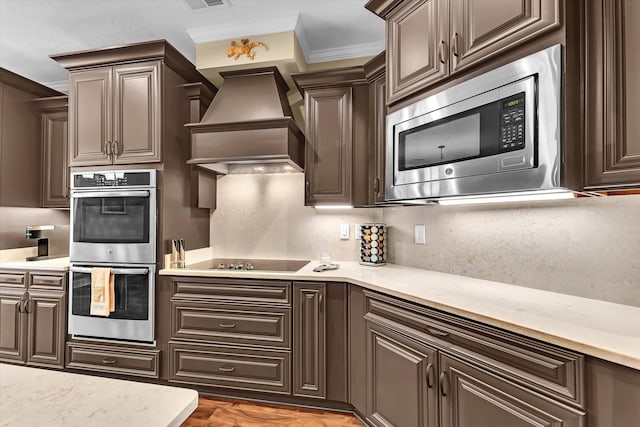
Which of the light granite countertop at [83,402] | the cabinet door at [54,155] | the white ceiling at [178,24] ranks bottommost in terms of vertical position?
the light granite countertop at [83,402]

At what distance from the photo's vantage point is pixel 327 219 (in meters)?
3.04

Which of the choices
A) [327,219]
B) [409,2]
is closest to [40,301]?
[327,219]

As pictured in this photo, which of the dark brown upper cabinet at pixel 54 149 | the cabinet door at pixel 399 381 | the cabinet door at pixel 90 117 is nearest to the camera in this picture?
the cabinet door at pixel 399 381

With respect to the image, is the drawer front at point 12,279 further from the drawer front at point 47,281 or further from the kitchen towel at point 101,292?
the kitchen towel at point 101,292

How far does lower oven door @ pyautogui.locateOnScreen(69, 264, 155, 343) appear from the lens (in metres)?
2.55

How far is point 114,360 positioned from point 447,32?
3.24m

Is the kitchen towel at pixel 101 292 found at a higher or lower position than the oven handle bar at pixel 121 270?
lower

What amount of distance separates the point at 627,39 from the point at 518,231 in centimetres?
99

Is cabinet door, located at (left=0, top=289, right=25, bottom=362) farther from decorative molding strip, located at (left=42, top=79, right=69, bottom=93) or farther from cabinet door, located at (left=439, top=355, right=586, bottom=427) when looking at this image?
cabinet door, located at (left=439, top=355, right=586, bottom=427)

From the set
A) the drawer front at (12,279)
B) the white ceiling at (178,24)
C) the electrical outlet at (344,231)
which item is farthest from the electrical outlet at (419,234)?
the drawer front at (12,279)

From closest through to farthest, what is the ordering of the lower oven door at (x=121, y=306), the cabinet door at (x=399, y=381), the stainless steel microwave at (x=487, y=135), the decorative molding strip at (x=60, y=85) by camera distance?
the stainless steel microwave at (x=487, y=135)
the cabinet door at (x=399, y=381)
the lower oven door at (x=121, y=306)
the decorative molding strip at (x=60, y=85)

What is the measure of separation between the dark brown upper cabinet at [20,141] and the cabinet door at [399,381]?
136 inches

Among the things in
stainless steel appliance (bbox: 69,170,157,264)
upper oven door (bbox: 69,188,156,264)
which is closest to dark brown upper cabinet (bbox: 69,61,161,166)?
stainless steel appliance (bbox: 69,170,157,264)

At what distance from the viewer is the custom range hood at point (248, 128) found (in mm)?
2566
